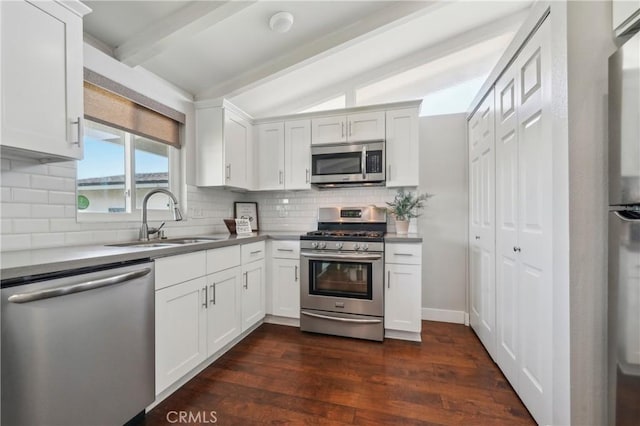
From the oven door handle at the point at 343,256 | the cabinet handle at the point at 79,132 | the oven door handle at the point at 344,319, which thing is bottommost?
the oven door handle at the point at 344,319

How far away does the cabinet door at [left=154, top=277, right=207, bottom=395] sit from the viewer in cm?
152

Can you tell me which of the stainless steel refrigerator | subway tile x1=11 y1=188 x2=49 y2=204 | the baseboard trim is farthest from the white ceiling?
the baseboard trim

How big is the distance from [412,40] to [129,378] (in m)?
3.42

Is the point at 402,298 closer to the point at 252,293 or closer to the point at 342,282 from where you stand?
the point at 342,282

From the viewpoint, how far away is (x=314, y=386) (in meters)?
1.75

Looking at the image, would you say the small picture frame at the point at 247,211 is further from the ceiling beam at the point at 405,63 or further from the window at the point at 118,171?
the ceiling beam at the point at 405,63

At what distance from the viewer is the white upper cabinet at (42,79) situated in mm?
1147

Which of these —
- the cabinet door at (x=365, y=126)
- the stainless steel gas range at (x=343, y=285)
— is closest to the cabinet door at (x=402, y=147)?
the cabinet door at (x=365, y=126)

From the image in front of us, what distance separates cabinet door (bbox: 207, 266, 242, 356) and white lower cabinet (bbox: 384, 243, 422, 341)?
1333mm

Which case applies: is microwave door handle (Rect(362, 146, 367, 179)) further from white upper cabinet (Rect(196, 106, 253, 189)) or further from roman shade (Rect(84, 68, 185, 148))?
roman shade (Rect(84, 68, 185, 148))

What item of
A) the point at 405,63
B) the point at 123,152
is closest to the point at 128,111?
the point at 123,152

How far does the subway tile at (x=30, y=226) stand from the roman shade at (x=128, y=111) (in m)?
0.74

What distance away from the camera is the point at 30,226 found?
1.44m

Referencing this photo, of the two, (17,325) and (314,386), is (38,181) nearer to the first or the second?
(17,325)
